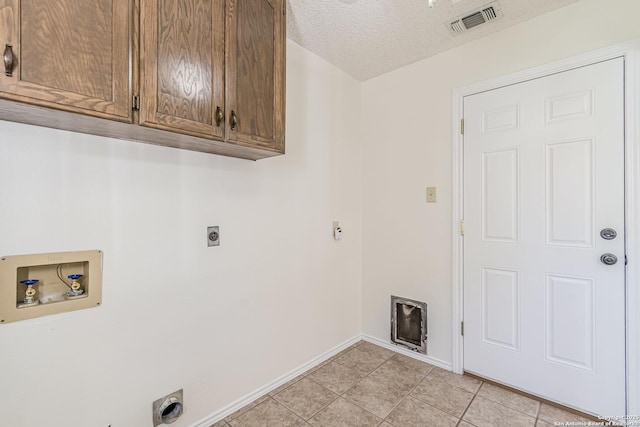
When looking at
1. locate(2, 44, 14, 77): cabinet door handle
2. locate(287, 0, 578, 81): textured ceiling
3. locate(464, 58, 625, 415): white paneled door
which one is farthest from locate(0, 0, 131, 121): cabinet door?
locate(464, 58, 625, 415): white paneled door

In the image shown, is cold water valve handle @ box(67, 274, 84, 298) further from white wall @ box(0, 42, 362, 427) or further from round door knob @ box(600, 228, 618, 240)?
round door knob @ box(600, 228, 618, 240)

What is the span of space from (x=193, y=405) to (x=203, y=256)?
2.69 feet

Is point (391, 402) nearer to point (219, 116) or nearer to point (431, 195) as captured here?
point (431, 195)

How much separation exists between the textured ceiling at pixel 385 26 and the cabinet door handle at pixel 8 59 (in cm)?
138

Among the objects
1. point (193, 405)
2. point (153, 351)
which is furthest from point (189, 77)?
point (193, 405)

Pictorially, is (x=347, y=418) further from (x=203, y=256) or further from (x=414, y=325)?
(x=203, y=256)

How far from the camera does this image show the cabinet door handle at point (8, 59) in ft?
2.73

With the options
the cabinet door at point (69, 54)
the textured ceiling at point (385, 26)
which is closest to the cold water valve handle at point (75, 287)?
the cabinet door at point (69, 54)

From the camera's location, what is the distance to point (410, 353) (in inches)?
95.3

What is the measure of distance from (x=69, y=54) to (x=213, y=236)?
1013mm

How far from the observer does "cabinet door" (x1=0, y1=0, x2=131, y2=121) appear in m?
0.85

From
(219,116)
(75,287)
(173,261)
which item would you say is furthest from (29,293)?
(219,116)

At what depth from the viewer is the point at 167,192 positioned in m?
1.50

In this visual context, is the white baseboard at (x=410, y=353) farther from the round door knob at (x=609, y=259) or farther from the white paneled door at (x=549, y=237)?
the round door knob at (x=609, y=259)
